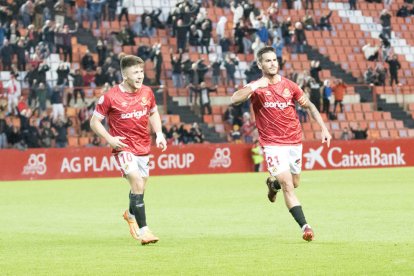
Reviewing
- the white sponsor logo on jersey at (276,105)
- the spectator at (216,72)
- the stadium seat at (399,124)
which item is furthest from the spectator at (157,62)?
the white sponsor logo on jersey at (276,105)

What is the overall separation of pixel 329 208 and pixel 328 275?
10.5 metres

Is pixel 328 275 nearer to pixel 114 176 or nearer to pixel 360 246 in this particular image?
pixel 360 246

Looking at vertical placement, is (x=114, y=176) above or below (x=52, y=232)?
below

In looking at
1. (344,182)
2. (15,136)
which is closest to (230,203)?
(344,182)

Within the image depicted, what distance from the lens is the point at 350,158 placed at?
43.8 meters

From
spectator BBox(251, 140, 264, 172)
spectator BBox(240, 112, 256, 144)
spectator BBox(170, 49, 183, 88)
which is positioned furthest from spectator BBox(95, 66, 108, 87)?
spectator BBox(251, 140, 264, 172)

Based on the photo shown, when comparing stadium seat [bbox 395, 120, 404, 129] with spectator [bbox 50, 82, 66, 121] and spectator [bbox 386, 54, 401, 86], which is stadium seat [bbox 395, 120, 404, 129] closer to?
spectator [bbox 386, 54, 401, 86]

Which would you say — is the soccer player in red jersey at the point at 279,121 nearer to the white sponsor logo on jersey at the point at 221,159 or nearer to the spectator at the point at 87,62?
the white sponsor logo on jersey at the point at 221,159

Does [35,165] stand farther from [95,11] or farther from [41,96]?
[95,11]

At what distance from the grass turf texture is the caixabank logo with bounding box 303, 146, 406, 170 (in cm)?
1271

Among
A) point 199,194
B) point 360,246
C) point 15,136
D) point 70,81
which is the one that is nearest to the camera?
point 360,246

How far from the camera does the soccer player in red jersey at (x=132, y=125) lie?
47.3 ft

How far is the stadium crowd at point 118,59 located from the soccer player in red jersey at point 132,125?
23.5 m

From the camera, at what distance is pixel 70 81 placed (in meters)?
41.6
